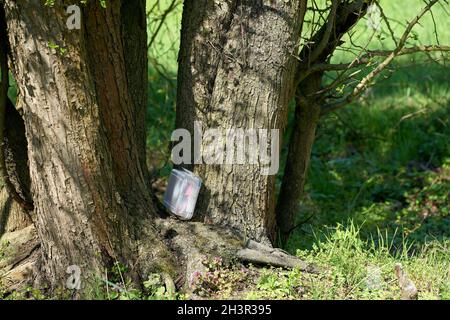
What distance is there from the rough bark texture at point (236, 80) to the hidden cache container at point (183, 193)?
60 mm

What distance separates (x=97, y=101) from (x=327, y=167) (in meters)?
4.15

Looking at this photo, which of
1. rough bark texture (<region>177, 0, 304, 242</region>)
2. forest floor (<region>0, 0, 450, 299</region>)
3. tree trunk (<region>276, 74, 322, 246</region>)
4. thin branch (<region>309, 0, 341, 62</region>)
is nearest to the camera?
A: forest floor (<region>0, 0, 450, 299</region>)

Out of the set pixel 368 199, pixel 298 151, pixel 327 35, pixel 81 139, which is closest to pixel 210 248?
pixel 81 139

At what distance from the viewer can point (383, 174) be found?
24.3 ft

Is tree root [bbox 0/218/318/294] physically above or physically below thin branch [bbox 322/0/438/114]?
below

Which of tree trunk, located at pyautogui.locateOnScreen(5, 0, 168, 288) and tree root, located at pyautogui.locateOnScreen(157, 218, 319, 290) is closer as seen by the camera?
tree trunk, located at pyautogui.locateOnScreen(5, 0, 168, 288)

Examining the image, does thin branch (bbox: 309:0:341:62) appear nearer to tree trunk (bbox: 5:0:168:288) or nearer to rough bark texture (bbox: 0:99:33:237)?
tree trunk (bbox: 5:0:168:288)

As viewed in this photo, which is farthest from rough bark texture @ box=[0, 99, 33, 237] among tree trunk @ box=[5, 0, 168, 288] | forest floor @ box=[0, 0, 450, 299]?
forest floor @ box=[0, 0, 450, 299]

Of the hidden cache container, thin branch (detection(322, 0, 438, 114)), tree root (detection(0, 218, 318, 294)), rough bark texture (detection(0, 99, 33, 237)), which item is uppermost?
thin branch (detection(322, 0, 438, 114))

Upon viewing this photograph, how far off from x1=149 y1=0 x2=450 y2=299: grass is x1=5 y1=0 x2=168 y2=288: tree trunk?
3.85 feet

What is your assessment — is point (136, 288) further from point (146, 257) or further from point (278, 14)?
point (278, 14)

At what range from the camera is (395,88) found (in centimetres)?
858

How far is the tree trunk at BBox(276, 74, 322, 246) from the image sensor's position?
16.4 ft

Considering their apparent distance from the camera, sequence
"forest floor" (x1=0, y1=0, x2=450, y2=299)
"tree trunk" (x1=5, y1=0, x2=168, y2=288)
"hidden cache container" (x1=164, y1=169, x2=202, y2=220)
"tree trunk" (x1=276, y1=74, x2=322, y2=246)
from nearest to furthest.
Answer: "tree trunk" (x1=5, y1=0, x2=168, y2=288) < "forest floor" (x1=0, y1=0, x2=450, y2=299) < "hidden cache container" (x1=164, y1=169, x2=202, y2=220) < "tree trunk" (x1=276, y1=74, x2=322, y2=246)
